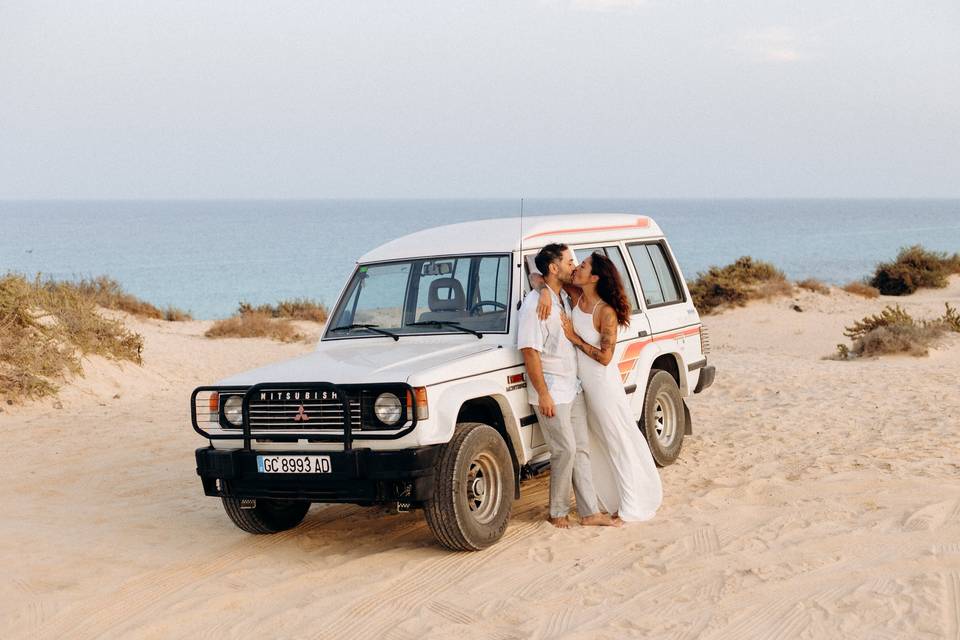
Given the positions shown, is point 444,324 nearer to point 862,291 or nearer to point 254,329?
point 254,329

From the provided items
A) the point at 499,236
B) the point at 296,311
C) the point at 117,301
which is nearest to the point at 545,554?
the point at 499,236

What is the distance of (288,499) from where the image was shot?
21.3 ft

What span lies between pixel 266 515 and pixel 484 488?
5.33ft

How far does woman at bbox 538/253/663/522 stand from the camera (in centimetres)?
709

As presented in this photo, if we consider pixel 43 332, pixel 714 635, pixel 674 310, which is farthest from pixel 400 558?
pixel 43 332

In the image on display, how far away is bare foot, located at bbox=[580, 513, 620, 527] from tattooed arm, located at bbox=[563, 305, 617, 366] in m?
1.04

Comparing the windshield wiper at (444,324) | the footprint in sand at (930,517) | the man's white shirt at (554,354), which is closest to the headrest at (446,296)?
the windshield wiper at (444,324)

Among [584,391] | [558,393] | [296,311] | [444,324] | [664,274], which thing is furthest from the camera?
[296,311]

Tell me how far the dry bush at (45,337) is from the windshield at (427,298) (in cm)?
704

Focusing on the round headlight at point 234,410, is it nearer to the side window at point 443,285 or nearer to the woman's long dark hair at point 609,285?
the side window at point 443,285

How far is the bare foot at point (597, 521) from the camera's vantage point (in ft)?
23.2

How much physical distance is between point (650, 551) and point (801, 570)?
3.00ft

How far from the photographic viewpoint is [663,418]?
9.05m

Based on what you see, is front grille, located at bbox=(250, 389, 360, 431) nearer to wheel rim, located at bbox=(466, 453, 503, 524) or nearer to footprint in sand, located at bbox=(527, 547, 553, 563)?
wheel rim, located at bbox=(466, 453, 503, 524)
